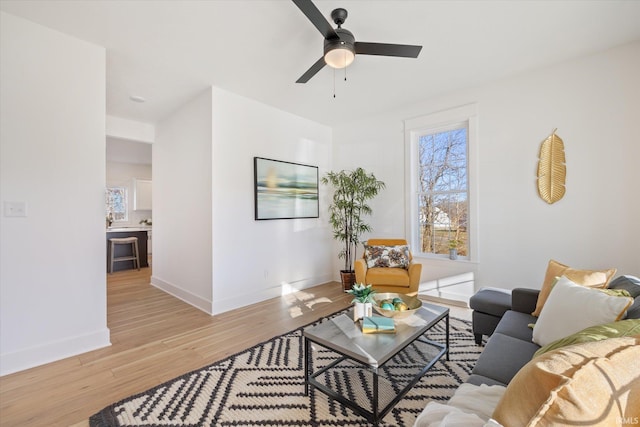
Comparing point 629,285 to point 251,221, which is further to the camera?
point 251,221

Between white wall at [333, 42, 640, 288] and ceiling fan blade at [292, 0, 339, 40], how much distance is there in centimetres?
235

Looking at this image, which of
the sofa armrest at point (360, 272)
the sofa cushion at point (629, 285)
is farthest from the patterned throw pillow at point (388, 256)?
the sofa cushion at point (629, 285)

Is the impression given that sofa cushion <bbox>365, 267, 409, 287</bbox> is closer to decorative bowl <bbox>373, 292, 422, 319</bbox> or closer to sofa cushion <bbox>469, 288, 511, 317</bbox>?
sofa cushion <bbox>469, 288, 511, 317</bbox>

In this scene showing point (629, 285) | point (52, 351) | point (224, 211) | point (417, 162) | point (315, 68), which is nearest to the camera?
point (629, 285)

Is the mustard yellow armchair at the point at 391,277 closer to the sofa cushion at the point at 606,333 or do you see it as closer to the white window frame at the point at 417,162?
the white window frame at the point at 417,162

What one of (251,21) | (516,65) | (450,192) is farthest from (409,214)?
(251,21)

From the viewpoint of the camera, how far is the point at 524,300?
217 centimetres

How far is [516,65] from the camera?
117 inches

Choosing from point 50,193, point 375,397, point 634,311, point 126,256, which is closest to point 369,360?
point 375,397

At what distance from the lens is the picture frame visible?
386 centimetres

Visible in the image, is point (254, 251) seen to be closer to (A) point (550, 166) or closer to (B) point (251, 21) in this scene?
(B) point (251, 21)

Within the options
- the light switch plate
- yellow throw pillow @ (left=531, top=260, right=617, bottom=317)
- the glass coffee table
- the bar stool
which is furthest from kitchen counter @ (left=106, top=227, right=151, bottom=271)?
yellow throw pillow @ (left=531, top=260, right=617, bottom=317)

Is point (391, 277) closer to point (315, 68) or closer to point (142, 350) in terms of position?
point (315, 68)

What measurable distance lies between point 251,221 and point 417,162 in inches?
101
